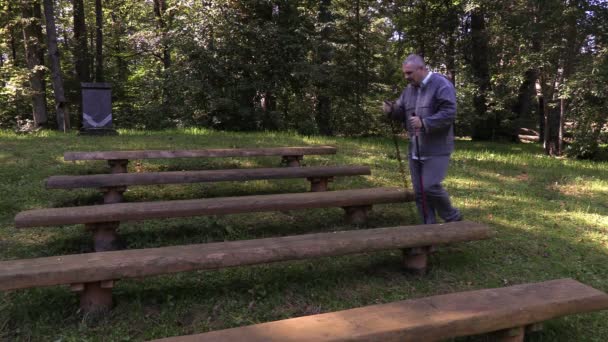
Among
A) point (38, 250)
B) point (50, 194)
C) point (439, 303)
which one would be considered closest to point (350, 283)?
point (439, 303)

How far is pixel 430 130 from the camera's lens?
396 cm

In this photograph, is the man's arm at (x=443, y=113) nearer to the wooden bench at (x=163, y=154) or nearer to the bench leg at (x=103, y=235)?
the wooden bench at (x=163, y=154)

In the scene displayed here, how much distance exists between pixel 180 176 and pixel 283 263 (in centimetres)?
161

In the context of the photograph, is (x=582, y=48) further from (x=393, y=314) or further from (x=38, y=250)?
(x=38, y=250)

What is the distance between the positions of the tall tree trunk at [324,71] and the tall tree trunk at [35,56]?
10.2 m

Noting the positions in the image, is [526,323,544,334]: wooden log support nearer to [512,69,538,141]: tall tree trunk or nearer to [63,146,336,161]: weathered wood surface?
[63,146,336,161]: weathered wood surface

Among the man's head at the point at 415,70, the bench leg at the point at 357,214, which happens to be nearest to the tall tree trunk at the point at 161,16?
the bench leg at the point at 357,214

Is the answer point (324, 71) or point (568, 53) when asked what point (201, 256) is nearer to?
point (324, 71)

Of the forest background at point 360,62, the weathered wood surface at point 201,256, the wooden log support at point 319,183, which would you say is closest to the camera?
the weathered wood surface at point 201,256

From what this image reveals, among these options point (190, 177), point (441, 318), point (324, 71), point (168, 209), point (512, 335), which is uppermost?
point (324, 71)

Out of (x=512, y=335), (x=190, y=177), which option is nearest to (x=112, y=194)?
(x=190, y=177)

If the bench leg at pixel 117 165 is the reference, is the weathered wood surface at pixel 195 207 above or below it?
below

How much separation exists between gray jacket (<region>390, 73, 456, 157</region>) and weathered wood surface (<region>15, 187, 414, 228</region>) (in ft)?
2.16

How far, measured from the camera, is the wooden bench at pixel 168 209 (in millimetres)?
3482
